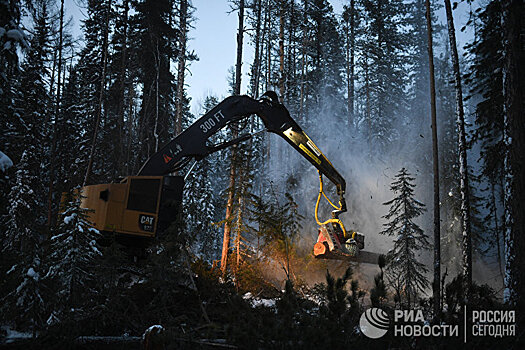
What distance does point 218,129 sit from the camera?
952 cm

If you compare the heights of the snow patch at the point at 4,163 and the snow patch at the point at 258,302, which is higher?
the snow patch at the point at 4,163

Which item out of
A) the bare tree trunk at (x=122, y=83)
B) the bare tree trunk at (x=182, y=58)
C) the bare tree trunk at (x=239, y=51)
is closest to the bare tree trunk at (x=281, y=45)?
the bare tree trunk at (x=239, y=51)

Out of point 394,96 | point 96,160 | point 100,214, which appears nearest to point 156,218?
point 100,214

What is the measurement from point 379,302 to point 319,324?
613 millimetres

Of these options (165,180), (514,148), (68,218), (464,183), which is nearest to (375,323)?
(68,218)

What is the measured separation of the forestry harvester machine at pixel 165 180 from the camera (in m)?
8.55

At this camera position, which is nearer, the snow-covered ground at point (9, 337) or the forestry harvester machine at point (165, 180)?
the snow-covered ground at point (9, 337)

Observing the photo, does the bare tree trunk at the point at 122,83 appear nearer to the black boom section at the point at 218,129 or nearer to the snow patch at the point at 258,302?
the black boom section at the point at 218,129

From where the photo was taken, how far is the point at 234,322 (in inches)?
111

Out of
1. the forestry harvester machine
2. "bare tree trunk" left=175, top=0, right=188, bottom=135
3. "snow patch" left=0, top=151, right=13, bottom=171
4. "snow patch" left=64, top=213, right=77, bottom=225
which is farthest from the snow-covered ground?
"bare tree trunk" left=175, top=0, right=188, bottom=135

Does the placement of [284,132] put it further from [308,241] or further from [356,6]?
[356,6]

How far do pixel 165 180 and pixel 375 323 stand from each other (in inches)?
262

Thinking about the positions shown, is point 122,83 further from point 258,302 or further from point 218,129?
point 258,302

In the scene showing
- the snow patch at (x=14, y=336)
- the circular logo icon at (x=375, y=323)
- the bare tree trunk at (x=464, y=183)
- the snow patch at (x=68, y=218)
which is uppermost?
the bare tree trunk at (x=464, y=183)
